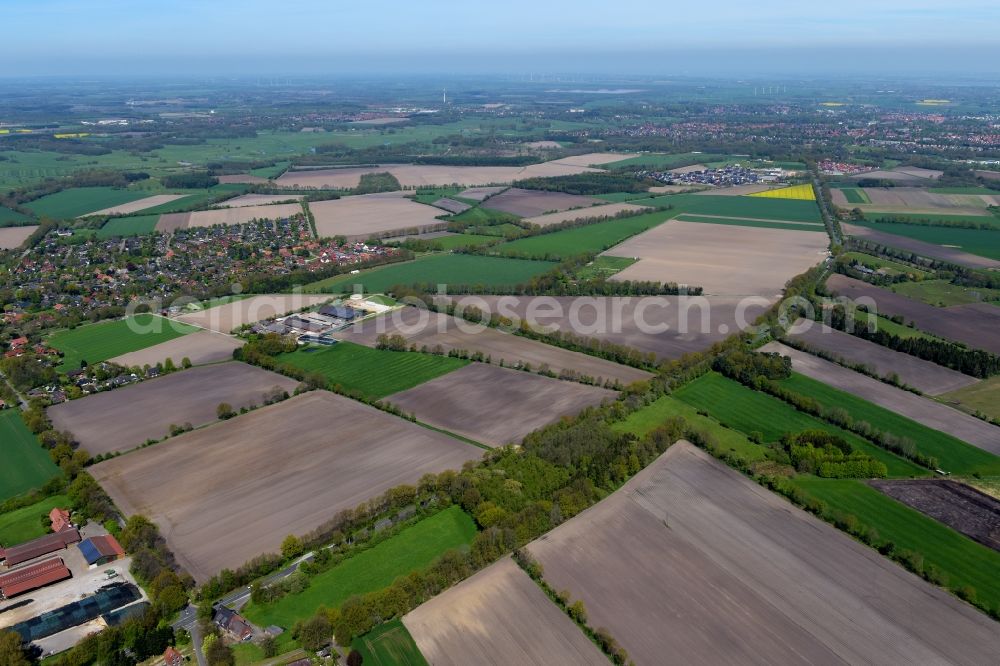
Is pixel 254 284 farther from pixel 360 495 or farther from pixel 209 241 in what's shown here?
pixel 360 495

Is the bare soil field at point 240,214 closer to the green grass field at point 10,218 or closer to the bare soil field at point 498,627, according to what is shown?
the green grass field at point 10,218

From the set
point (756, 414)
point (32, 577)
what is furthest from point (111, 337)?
point (756, 414)

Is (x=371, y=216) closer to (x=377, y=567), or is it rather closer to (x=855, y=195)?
(x=855, y=195)

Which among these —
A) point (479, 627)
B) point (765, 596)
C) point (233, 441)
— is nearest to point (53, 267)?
point (233, 441)

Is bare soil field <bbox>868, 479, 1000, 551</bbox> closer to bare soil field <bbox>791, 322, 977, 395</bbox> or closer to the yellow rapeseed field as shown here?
bare soil field <bbox>791, 322, 977, 395</bbox>

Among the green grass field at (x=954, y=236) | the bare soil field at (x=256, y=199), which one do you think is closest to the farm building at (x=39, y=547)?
the bare soil field at (x=256, y=199)

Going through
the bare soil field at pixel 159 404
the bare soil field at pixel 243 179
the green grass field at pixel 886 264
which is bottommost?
the bare soil field at pixel 159 404
